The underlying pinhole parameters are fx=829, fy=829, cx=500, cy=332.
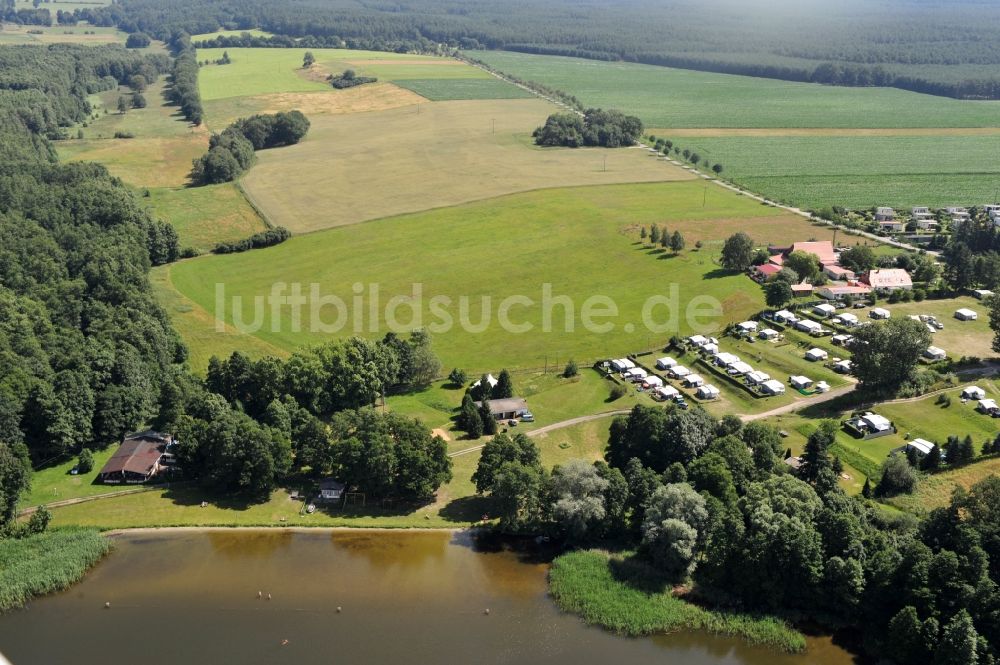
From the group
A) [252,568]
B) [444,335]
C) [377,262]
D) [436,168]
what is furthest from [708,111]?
[252,568]

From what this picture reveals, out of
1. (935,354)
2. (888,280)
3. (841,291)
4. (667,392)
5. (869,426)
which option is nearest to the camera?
(869,426)

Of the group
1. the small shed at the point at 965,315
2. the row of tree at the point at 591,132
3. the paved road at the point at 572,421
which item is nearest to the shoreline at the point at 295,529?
A: the paved road at the point at 572,421

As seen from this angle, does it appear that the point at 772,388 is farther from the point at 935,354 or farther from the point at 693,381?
the point at 935,354

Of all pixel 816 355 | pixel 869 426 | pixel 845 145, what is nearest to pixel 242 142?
pixel 816 355

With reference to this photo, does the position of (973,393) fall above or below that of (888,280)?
below

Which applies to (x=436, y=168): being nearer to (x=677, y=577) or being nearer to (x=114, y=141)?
(x=114, y=141)
